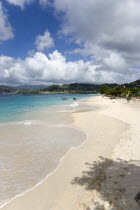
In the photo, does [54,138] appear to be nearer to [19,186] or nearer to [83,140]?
[83,140]

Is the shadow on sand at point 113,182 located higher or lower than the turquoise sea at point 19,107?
higher

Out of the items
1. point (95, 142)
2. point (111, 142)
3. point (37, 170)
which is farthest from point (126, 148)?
point (37, 170)

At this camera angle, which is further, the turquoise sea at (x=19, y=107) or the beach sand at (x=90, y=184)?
the turquoise sea at (x=19, y=107)

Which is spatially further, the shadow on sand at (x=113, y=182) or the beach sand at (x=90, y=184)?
the beach sand at (x=90, y=184)

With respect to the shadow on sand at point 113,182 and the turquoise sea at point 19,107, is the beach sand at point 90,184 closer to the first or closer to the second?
the shadow on sand at point 113,182

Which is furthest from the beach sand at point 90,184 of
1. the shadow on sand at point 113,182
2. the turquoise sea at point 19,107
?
the turquoise sea at point 19,107

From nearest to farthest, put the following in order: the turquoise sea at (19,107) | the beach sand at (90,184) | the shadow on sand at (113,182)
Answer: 1. the shadow on sand at (113,182)
2. the beach sand at (90,184)
3. the turquoise sea at (19,107)

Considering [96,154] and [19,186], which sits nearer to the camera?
[19,186]

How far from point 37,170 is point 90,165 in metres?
2.74

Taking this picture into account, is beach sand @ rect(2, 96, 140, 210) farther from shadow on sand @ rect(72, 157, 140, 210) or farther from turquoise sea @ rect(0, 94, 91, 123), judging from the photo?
turquoise sea @ rect(0, 94, 91, 123)

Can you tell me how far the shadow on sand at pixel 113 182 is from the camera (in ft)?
15.5

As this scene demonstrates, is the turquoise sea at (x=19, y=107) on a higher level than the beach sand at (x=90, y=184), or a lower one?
lower

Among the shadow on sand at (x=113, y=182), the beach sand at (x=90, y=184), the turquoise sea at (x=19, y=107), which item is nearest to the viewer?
the shadow on sand at (x=113, y=182)

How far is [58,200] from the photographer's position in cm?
513
